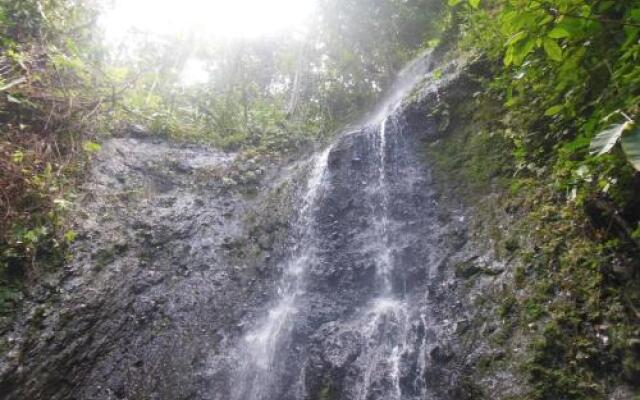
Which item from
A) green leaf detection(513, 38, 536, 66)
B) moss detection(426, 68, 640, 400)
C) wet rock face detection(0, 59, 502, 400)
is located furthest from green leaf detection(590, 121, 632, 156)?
wet rock face detection(0, 59, 502, 400)

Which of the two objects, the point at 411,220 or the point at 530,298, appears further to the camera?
the point at 411,220

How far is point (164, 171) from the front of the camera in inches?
306

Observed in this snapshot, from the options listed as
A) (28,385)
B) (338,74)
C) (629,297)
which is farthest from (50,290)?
(338,74)

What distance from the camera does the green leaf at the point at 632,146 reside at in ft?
6.06

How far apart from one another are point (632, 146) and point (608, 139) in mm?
254

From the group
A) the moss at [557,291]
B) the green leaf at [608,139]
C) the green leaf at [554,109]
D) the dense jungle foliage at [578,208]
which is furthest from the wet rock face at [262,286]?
the green leaf at [608,139]

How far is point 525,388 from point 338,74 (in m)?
9.60

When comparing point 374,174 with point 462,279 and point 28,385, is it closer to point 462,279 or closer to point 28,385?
point 462,279

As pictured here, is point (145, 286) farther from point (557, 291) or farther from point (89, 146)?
point (557, 291)

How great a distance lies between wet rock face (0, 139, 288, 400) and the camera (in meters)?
4.84

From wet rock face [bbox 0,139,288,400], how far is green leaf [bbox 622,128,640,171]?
5094 mm

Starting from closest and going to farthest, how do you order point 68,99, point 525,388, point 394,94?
point 525,388 → point 68,99 → point 394,94

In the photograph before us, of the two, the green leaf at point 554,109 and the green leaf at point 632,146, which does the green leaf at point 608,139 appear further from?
the green leaf at point 554,109

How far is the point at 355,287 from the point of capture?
591 centimetres
